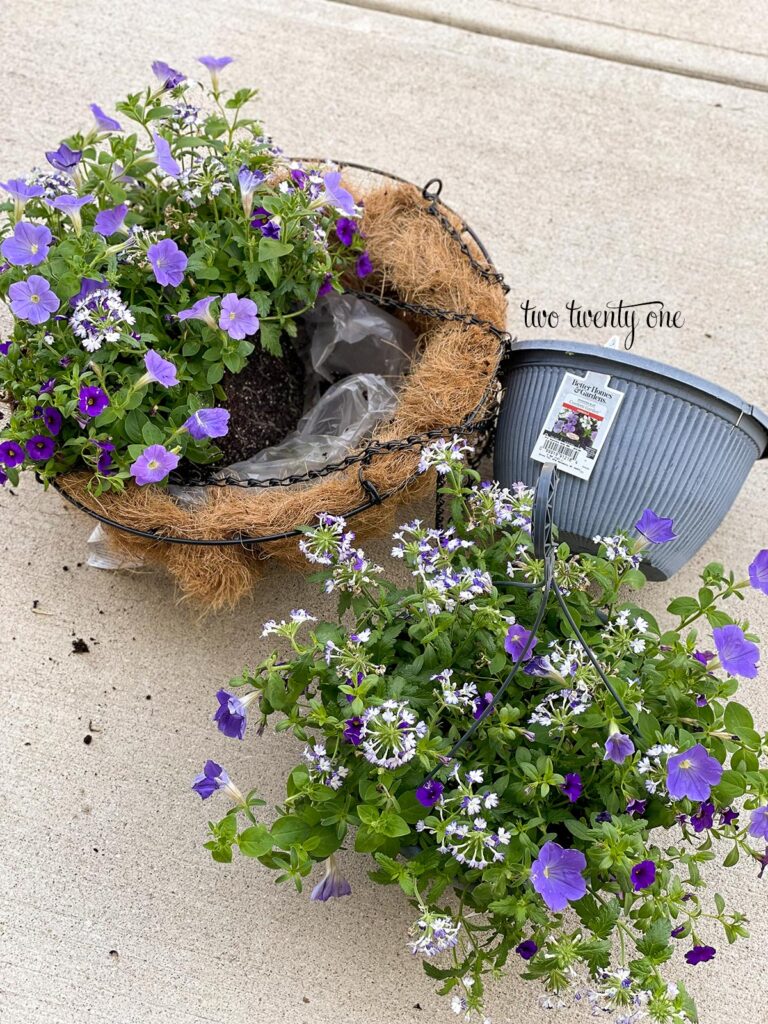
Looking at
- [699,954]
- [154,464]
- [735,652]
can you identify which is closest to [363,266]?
Result: [154,464]

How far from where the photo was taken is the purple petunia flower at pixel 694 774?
1.16 metres

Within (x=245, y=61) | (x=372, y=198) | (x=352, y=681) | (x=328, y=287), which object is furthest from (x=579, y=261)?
(x=352, y=681)

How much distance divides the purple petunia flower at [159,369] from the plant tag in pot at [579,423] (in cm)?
59

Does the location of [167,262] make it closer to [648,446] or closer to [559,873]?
[648,446]

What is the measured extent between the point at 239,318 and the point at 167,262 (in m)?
0.13

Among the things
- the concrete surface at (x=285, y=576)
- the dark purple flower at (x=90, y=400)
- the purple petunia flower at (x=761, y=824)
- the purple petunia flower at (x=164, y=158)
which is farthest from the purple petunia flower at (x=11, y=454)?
the purple petunia flower at (x=761, y=824)

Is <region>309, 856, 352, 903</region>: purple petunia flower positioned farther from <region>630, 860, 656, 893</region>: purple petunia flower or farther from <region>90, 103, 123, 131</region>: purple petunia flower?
<region>90, 103, 123, 131</region>: purple petunia flower

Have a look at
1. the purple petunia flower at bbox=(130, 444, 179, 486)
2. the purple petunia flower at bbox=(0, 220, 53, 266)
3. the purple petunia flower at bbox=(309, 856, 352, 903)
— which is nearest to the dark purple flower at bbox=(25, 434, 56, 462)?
the purple petunia flower at bbox=(130, 444, 179, 486)

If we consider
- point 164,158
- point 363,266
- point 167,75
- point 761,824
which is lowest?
point 761,824

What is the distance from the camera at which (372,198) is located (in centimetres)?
177

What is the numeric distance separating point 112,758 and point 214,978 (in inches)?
15.5

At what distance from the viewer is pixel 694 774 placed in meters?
1.17

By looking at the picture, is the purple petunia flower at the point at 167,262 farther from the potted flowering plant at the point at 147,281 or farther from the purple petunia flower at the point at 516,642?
the purple petunia flower at the point at 516,642

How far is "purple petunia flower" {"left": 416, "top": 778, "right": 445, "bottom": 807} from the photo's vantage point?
49.0 inches
